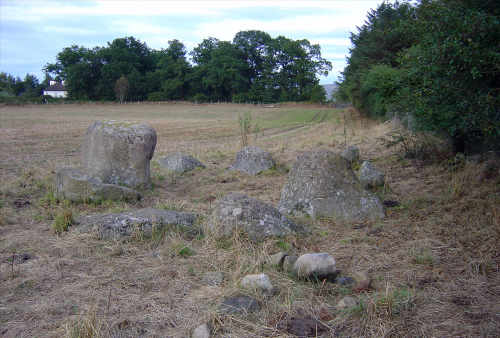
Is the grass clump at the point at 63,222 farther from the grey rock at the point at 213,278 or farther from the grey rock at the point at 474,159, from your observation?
the grey rock at the point at 474,159

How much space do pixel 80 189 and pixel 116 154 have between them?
1566 mm

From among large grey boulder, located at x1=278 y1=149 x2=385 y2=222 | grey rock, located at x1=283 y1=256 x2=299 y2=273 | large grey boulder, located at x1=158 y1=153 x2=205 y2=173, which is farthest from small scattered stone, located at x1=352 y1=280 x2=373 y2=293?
large grey boulder, located at x1=158 y1=153 x2=205 y2=173

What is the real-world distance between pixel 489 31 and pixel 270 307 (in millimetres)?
5192

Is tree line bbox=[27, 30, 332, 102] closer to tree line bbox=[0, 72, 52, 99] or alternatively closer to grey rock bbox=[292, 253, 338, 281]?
tree line bbox=[0, 72, 52, 99]

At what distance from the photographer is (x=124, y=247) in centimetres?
480

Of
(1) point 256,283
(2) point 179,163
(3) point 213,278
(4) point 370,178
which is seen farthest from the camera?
(2) point 179,163

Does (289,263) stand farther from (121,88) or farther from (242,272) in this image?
(121,88)

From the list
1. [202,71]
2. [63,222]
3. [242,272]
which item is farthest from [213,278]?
[202,71]

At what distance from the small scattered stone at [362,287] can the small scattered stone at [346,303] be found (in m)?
0.25

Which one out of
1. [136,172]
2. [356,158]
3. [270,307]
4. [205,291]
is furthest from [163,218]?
[356,158]

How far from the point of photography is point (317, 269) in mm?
3955

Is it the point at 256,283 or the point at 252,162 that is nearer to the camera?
the point at 256,283

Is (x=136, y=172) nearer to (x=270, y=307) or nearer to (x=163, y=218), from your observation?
(x=163, y=218)

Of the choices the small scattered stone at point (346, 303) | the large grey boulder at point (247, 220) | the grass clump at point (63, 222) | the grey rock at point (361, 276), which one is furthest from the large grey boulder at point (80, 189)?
the small scattered stone at point (346, 303)
